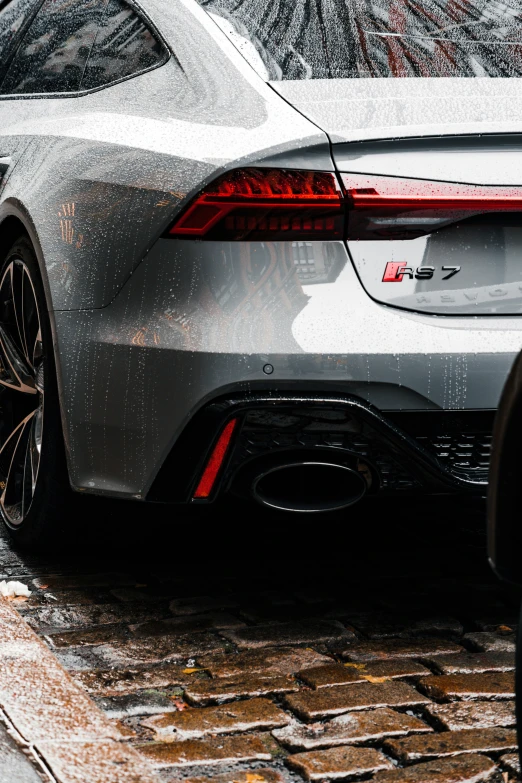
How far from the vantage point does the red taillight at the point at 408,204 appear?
292cm

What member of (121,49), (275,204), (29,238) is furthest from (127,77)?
(275,204)

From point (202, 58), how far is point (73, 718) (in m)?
1.71

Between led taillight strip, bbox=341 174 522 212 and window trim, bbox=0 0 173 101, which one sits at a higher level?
window trim, bbox=0 0 173 101

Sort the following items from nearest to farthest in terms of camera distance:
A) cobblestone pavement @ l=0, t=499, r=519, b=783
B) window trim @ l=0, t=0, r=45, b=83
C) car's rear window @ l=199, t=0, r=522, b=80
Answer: cobblestone pavement @ l=0, t=499, r=519, b=783 < car's rear window @ l=199, t=0, r=522, b=80 < window trim @ l=0, t=0, r=45, b=83

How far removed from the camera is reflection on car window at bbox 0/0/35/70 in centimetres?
471

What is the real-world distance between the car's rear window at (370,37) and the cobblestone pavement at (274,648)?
1184mm

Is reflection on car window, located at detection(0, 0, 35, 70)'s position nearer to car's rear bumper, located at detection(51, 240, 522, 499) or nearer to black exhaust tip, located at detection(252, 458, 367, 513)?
car's rear bumper, located at detection(51, 240, 522, 499)

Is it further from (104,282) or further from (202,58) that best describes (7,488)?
(202,58)

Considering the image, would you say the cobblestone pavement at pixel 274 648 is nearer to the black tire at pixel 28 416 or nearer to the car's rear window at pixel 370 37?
the black tire at pixel 28 416

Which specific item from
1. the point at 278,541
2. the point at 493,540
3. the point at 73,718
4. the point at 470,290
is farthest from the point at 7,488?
the point at 493,540

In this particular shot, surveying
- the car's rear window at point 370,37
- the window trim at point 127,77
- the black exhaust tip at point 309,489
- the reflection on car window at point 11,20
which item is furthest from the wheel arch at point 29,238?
the reflection on car window at point 11,20

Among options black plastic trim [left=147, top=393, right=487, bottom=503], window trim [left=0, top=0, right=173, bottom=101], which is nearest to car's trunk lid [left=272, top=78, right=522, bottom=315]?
black plastic trim [left=147, top=393, right=487, bottom=503]

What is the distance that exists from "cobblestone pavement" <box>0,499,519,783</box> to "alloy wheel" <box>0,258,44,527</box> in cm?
21

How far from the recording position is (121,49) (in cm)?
374
